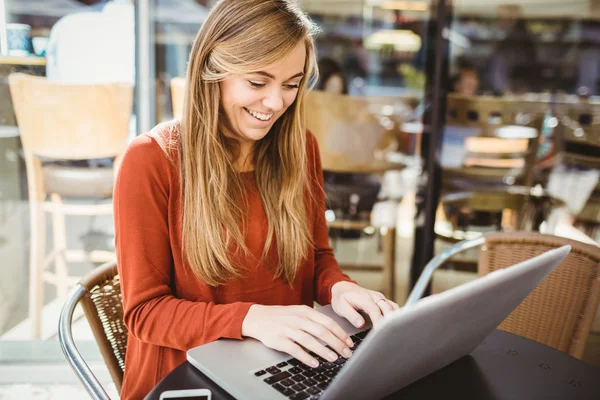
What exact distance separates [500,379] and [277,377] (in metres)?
0.38

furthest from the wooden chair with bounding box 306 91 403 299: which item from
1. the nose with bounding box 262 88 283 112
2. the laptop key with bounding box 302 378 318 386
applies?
the laptop key with bounding box 302 378 318 386

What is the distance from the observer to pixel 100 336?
1.24 meters

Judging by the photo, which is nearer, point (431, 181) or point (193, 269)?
point (193, 269)

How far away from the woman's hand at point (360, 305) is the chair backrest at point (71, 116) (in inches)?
64.1

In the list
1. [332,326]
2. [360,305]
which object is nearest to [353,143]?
[360,305]

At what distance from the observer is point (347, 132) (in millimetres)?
2918

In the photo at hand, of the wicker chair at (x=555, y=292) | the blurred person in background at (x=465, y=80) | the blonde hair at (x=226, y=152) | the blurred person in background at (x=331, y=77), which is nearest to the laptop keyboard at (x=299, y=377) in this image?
the blonde hair at (x=226, y=152)

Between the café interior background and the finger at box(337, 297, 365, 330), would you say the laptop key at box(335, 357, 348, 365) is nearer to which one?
the finger at box(337, 297, 365, 330)

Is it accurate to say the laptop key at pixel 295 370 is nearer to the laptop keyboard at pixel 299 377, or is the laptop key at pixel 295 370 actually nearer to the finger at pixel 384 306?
the laptop keyboard at pixel 299 377

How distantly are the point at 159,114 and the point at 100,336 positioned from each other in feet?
4.91

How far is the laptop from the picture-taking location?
627mm

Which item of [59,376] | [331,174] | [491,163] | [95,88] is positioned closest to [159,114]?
[95,88]

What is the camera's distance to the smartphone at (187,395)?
795 millimetres

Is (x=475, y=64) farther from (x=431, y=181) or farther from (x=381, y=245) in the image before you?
(x=381, y=245)
